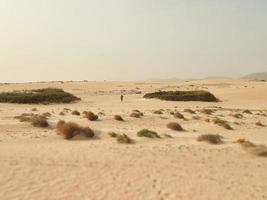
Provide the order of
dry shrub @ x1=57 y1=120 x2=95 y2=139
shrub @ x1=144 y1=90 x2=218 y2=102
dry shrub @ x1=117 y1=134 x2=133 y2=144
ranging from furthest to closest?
shrub @ x1=144 y1=90 x2=218 y2=102 → dry shrub @ x1=57 y1=120 x2=95 y2=139 → dry shrub @ x1=117 y1=134 x2=133 y2=144

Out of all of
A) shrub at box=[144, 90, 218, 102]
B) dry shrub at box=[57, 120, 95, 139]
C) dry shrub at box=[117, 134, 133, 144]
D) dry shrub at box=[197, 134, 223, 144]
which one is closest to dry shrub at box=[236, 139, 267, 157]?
dry shrub at box=[197, 134, 223, 144]

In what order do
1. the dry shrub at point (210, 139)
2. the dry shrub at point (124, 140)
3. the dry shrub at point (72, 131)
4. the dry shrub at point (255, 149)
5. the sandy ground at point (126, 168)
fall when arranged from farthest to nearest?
the dry shrub at point (72, 131), the dry shrub at point (210, 139), the dry shrub at point (124, 140), the dry shrub at point (255, 149), the sandy ground at point (126, 168)

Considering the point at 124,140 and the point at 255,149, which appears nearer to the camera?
the point at 255,149

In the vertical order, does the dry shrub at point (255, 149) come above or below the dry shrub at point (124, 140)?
below

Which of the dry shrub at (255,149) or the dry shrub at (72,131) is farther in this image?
the dry shrub at (72,131)

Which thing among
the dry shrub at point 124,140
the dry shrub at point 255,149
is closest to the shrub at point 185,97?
the dry shrub at point 124,140

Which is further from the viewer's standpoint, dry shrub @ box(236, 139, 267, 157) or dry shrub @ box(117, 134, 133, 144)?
dry shrub @ box(117, 134, 133, 144)

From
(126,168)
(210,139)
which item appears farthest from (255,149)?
(126,168)

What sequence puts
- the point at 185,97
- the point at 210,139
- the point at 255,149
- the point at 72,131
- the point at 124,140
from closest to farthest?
the point at 255,149 < the point at 124,140 < the point at 210,139 < the point at 72,131 < the point at 185,97

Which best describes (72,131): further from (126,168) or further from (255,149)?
(255,149)

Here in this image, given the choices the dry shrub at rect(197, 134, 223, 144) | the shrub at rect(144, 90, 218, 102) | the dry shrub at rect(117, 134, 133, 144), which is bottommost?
the shrub at rect(144, 90, 218, 102)

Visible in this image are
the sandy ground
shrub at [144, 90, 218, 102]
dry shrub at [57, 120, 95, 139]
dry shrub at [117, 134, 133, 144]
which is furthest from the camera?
shrub at [144, 90, 218, 102]

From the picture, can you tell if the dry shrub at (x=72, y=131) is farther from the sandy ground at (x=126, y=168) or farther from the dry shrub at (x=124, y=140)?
the dry shrub at (x=124, y=140)

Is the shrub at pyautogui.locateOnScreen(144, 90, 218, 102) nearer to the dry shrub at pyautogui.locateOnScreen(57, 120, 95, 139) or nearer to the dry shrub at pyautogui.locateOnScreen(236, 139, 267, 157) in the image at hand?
the dry shrub at pyautogui.locateOnScreen(57, 120, 95, 139)
